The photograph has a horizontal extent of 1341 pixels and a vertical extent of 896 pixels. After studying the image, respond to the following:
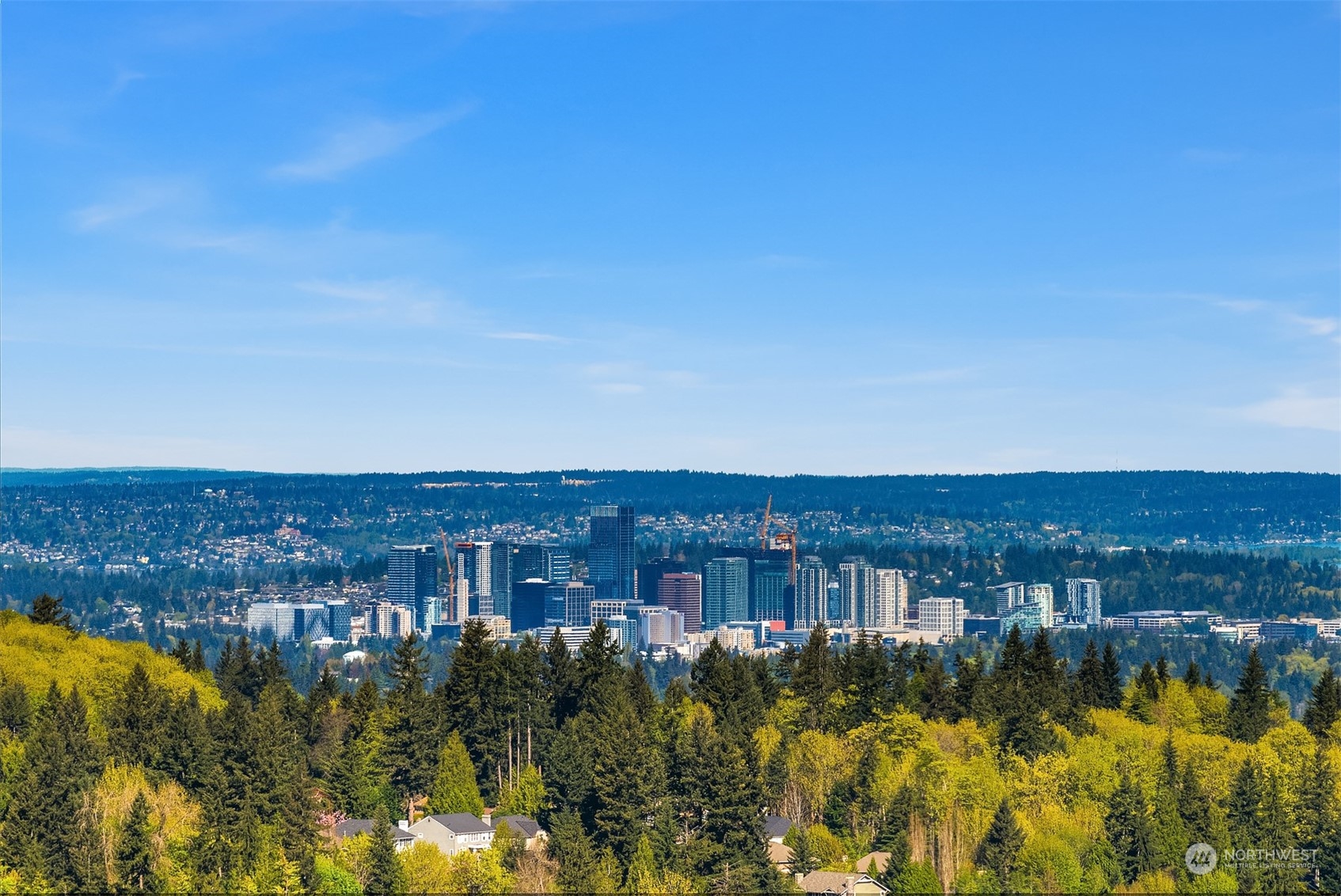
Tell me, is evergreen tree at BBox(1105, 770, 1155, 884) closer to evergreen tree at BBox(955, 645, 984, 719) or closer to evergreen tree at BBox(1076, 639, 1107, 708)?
evergreen tree at BBox(955, 645, 984, 719)

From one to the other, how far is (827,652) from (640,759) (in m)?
25.0

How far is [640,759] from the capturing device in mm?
87750

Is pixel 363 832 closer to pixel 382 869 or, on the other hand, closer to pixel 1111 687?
pixel 382 869

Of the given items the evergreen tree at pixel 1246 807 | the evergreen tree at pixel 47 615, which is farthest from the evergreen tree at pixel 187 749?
the evergreen tree at pixel 1246 807

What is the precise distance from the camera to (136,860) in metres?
78.7

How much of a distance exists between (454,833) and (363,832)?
186 inches

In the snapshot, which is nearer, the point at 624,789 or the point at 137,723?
the point at 624,789

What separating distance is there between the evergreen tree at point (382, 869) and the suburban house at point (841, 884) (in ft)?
50.7

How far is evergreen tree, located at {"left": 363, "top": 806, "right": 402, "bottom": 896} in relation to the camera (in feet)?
258

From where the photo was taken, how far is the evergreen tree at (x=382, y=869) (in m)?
78.7

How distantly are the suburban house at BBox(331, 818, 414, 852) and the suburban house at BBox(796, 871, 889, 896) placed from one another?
15366 mm

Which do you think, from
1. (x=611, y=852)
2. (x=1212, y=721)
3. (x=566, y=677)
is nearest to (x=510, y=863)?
(x=611, y=852)

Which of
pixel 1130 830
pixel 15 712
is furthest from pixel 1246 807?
pixel 15 712

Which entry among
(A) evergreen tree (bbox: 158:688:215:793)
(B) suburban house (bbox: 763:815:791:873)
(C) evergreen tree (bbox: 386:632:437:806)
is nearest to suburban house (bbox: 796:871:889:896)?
(B) suburban house (bbox: 763:815:791:873)
